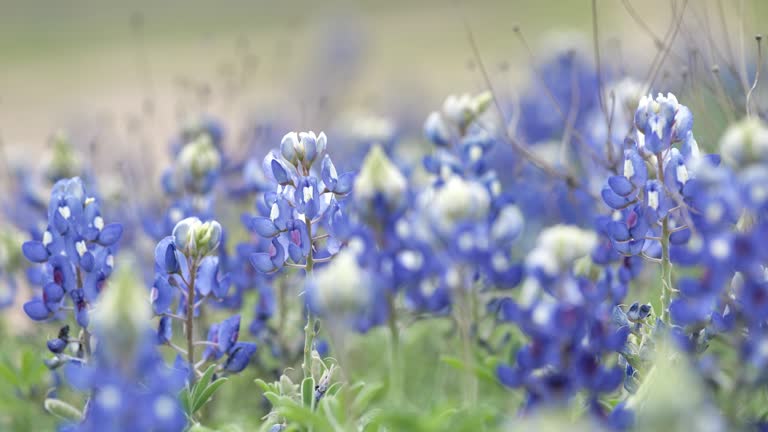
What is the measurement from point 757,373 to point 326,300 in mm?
901

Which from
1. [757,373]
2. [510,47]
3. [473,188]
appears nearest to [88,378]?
[473,188]

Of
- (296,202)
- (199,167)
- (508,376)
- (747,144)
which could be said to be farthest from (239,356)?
(747,144)

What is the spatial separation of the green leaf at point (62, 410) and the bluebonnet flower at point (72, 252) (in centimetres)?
26

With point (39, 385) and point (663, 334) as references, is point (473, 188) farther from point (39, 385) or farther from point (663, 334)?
point (39, 385)

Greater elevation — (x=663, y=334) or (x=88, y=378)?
(x=88, y=378)

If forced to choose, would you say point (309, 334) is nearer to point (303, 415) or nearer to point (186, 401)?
point (186, 401)

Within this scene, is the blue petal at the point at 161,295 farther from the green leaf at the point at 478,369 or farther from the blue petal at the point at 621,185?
the blue petal at the point at 621,185

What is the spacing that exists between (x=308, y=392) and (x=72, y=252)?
0.87m

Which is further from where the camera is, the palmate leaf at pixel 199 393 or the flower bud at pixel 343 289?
the palmate leaf at pixel 199 393

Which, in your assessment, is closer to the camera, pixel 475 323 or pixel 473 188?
pixel 473 188

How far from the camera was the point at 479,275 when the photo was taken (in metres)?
3.13

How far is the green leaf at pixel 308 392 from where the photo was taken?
2.50 m

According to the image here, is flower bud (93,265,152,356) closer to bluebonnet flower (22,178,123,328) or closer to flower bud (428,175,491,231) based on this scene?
flower bud (428,175,491,231)

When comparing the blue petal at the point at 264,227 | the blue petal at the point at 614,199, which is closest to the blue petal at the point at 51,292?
the blue petal at the point at 264,227
